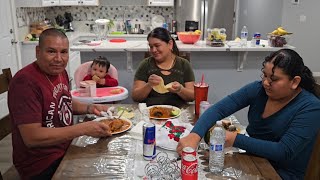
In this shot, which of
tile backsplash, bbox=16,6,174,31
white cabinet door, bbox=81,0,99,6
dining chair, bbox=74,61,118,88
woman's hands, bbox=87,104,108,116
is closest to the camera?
woman's hands, bbox=87,104,108,116

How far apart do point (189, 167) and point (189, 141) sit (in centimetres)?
33

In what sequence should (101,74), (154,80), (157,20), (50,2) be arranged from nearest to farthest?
(154,80)
(101,74)
(50,2)
(157,20)

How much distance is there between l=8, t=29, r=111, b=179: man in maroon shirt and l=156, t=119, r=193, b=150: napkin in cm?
28

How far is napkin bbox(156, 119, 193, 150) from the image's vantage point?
63.5 inches

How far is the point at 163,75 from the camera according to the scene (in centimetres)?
254

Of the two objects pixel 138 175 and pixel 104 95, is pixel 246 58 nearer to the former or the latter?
pixel 104 95

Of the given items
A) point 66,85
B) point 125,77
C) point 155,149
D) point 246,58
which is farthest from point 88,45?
point 155,149

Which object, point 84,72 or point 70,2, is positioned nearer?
point 84,72

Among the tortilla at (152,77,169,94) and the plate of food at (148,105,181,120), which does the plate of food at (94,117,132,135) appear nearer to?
the plate of food at (148,105,181,120)

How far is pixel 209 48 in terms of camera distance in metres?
3.27

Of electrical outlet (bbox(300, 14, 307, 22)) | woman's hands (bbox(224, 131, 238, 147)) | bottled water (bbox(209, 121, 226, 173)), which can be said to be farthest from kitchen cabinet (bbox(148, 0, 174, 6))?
bottled water (bbox(209, 121, 226, 173))

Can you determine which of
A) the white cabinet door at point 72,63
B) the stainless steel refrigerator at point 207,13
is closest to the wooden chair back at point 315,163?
the stainless steel refrigerator at point 207,13

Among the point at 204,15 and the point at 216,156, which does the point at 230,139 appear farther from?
the point at 204,15

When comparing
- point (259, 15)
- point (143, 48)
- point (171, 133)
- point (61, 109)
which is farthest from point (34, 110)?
point (259, 15)
